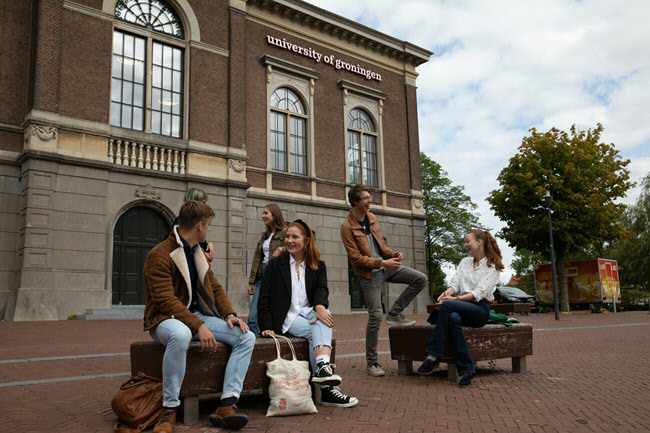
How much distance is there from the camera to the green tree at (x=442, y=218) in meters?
43.7

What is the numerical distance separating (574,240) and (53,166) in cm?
2402

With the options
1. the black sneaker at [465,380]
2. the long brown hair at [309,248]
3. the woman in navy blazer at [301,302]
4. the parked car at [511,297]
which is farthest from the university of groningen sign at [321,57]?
the black sneaker at [465,380]

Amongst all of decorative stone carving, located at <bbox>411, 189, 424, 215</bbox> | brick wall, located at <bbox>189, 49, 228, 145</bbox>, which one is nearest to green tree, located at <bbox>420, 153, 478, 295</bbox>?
decorative stone carving, located at <bbox>411, 189, 424, 215</bbox>

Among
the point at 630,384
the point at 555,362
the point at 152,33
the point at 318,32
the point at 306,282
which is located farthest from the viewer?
the point at 318,32

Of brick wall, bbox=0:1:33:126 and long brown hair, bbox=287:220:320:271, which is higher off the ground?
brick wall, bbox=0:1:33:126

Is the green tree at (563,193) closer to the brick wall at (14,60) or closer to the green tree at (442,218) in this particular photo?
the green tree at (442,218)

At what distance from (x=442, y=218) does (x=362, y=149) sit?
2030cm

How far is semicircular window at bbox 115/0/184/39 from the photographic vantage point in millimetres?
18594

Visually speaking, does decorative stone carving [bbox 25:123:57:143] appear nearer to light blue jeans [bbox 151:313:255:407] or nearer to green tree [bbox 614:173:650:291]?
light blue jeans [bbox 151:313:255:407]

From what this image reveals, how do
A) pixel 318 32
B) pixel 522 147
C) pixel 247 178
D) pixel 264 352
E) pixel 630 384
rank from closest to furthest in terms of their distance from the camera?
pixel 264 352 < pixel 630 384 < pixel 247 178 < pixel 318 32 < pixel 522 147

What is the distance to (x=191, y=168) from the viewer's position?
19203 mm

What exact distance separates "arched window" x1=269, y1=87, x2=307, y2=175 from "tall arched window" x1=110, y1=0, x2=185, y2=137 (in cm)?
443

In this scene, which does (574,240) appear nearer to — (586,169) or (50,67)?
(586,169)

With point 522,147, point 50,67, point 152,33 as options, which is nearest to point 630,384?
point 50,67
